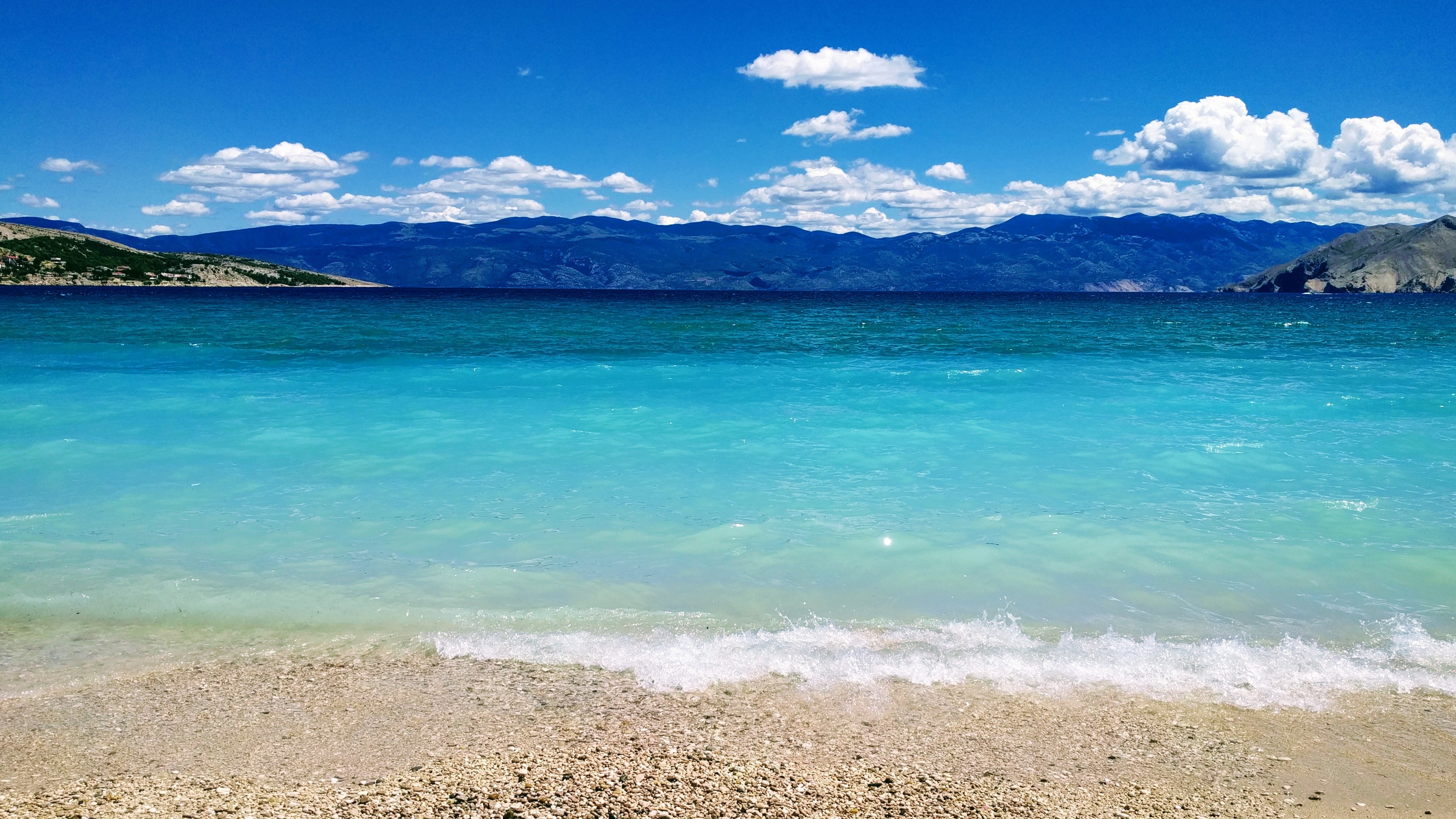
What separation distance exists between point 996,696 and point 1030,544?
4.67 m

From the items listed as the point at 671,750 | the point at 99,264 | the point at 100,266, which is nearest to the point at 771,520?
the point at 671,750

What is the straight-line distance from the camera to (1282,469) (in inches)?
591

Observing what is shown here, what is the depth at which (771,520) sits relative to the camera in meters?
11.8

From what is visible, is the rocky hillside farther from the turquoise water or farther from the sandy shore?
the sandy shore

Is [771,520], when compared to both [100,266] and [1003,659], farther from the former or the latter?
[100,266]

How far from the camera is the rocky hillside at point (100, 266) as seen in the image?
151750 mm

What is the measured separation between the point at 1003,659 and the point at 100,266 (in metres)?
206

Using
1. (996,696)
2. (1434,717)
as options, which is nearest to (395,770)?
(996,696)

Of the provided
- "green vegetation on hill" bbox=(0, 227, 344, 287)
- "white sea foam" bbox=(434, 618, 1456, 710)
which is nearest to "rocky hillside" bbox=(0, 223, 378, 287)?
"green vegetation on hill" bbox=(0, 227, 344, 287)

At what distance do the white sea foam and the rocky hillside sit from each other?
618 feet

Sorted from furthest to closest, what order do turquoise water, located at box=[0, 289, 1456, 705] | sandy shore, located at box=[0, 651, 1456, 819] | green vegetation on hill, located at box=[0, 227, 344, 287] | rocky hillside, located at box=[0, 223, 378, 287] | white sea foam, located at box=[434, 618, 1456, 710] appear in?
1. green vegetation on hill, located at box=[0, 227, 344, 287]
2. rocky hillside, located at box=[0, 223, 378, 287]
3. turquoise water, located at box=[0, 289, 1456, 705]
4. white sea foam, located at box=[434, 618, 1456, 710]
5. sandy shore, located at box=[0, 651, 1456, 819]

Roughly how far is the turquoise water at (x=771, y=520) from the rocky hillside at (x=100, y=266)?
16067cm

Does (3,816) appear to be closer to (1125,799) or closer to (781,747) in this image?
(781,747)

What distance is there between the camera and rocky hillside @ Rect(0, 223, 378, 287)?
152 metres
